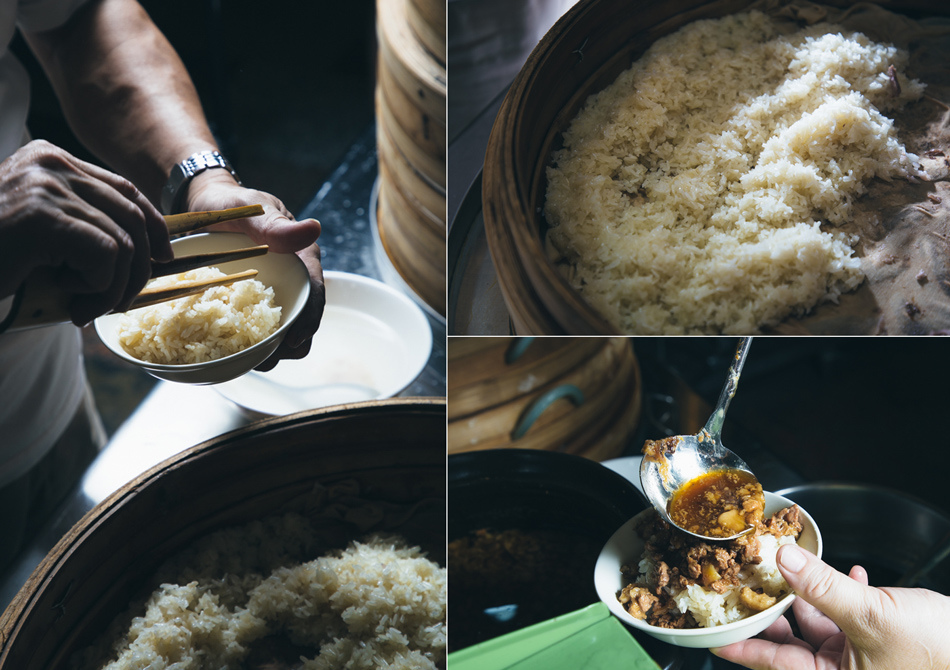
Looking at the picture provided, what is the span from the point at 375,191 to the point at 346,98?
157 millimetres

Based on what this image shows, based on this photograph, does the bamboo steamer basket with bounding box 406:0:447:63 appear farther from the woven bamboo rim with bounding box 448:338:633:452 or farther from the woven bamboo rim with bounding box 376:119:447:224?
the woven bamboo rim with bounding box 448:338:633:452

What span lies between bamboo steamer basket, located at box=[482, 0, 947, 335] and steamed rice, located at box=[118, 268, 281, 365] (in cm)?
31

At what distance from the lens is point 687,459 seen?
77 cm

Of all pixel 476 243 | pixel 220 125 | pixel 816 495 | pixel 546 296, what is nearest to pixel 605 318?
pixel 546 296

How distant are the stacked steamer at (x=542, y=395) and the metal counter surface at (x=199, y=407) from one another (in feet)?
0.32

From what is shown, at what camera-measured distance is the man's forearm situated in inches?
31.7

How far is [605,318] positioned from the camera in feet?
2.29

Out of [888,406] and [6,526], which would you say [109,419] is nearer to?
[6,526]

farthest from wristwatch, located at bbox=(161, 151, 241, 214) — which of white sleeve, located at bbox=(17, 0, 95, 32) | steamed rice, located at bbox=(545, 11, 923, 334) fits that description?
steamed rice, located at bbox=(545, 11, 923, 334)

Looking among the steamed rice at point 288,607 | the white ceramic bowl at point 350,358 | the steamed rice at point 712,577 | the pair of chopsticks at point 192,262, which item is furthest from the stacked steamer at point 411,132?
the steamed rice at point 712,577

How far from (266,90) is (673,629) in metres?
0.94

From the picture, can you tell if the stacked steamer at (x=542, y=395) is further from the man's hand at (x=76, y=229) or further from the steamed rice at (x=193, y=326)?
the man's hand at (x=76, y=229)

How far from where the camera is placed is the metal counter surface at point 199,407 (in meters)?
0.77

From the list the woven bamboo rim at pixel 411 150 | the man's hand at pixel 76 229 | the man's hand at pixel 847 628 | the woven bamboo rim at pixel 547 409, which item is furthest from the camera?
the woven bamboo rim at pixel 411 150
